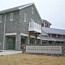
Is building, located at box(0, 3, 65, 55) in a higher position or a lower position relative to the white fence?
higher

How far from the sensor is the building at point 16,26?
29656 mm

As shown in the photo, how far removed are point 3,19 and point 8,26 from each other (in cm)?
203

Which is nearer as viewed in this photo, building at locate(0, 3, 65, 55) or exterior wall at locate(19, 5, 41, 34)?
building at locate(0, 3, 65, 55)

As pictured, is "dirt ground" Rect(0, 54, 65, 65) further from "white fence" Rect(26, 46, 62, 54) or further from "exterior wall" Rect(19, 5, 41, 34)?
"exterior wall" Rect(19, 5, 41, 34)

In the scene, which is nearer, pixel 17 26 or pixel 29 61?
pixel 29 61

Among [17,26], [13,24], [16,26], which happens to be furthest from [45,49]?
[13,24]

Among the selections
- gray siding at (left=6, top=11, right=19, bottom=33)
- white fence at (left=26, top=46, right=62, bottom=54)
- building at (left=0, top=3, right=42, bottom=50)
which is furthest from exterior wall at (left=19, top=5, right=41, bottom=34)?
white fence at (left=26, top=46, right=62, bottom=54)

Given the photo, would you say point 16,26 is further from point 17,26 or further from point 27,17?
point 27,17

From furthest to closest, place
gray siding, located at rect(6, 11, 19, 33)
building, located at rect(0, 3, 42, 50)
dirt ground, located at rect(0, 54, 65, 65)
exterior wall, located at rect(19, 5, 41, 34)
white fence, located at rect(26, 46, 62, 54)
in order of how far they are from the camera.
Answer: exterior wall, located at rect(19, 5, 41, 34) → gray siding, located at rect(6, 11, 19, 33) → building, located at rect(0, 3, 42, 50) → white fence, located at rect(26, 46, 62, 54) → dirt ground, located at rect(0, 54, 65, 65)

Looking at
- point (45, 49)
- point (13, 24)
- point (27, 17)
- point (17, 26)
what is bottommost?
point (45, 49)

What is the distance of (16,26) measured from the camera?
97.9 ft

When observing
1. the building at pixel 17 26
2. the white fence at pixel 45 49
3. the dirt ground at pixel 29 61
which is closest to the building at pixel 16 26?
the building at pixel 17 26

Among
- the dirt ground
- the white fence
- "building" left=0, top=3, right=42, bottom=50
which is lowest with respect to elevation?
the dirt ground

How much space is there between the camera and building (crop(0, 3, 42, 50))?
29.7m
